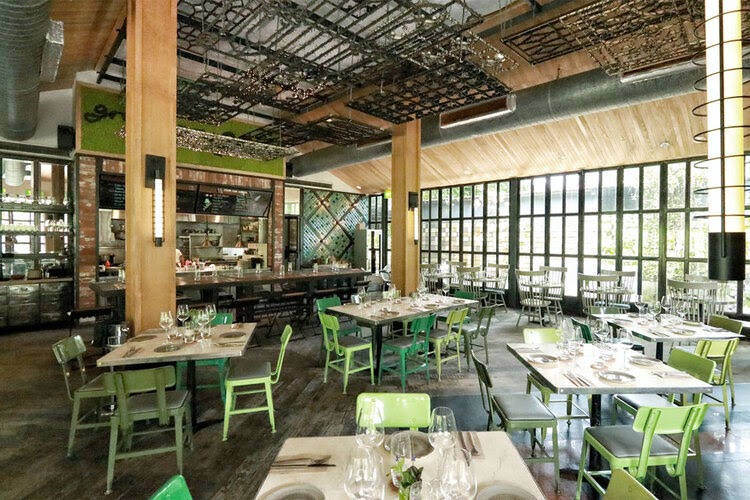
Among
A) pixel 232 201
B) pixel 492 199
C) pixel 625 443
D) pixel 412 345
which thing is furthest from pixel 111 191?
pixel 492 199

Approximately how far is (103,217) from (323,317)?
660 centimetres

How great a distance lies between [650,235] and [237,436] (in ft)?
26.7

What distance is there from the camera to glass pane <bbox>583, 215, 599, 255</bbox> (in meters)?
8.19

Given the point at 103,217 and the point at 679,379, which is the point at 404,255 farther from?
the point at 103,217

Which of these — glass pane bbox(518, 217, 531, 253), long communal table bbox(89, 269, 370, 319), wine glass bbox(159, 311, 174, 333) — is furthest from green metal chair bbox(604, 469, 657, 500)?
glass pane bbox(518, 217, 531, 253)

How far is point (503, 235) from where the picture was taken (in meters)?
9.73

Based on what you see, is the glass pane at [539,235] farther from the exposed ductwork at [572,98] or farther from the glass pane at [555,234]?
the exposed ductwork at [572,98]

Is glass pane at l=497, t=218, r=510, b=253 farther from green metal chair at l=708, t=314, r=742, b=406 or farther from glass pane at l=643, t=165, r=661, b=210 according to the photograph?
green metal chair at l=708, t=314, r=742, b=406

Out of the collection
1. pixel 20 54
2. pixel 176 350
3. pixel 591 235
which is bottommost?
pixel 176 350

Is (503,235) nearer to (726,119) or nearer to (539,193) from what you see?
(539,193)

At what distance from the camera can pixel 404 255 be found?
634 centimetres

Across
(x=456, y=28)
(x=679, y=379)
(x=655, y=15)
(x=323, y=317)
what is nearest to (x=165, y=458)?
(x=323, y=317)

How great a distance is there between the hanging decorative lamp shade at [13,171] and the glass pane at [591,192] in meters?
11.0

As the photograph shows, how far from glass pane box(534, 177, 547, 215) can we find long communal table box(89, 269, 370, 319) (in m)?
4.53
